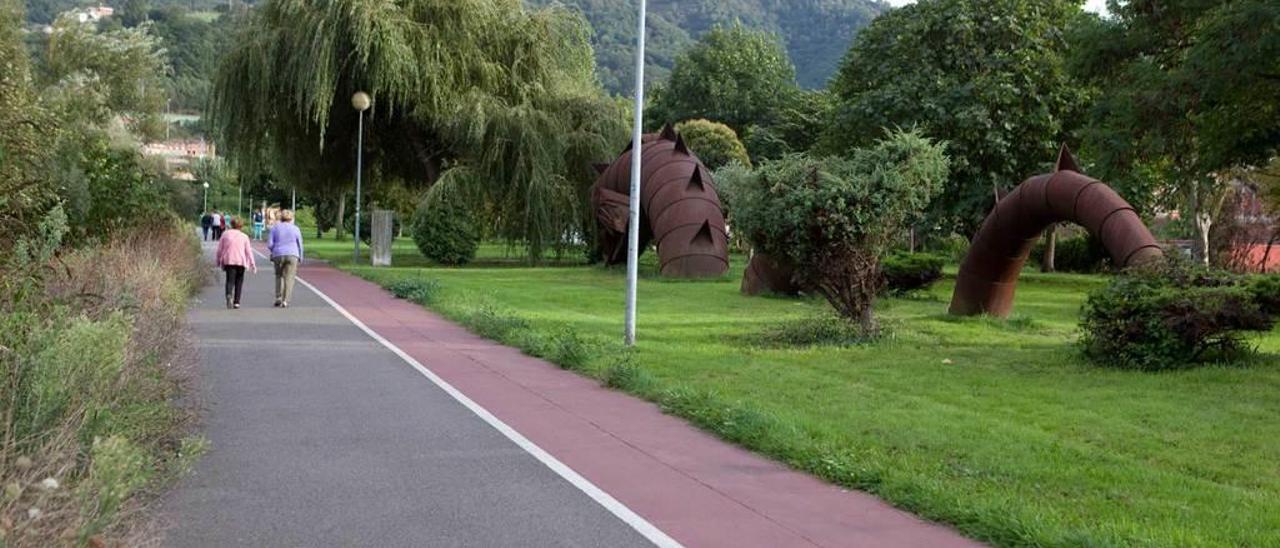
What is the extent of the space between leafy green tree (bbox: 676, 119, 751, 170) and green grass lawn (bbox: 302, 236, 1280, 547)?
47161 millimetres

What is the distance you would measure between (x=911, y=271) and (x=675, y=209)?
326 inches

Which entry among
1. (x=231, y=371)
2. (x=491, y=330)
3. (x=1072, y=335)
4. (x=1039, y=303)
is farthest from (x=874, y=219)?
(x=1039, y=303)

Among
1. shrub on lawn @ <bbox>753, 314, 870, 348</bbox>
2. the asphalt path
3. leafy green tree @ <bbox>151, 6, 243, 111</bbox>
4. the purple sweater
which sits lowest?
the asphalt path

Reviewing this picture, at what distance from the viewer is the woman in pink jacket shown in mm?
21156

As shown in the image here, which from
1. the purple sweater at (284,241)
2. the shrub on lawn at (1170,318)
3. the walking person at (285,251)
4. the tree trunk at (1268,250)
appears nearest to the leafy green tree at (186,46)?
the tree trunk at (1268,250)

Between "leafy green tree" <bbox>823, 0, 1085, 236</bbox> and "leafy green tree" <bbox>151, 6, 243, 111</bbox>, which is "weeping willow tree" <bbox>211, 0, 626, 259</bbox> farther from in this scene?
"leafy green tree" <bbox>151, 6, 243, 111</bbox>

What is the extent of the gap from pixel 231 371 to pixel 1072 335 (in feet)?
39.5

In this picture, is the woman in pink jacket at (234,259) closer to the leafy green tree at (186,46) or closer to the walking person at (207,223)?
the walking person at (207,223)

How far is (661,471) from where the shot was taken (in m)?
8.48

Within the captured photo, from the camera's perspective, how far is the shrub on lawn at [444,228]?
38.4m

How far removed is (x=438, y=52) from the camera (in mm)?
37594

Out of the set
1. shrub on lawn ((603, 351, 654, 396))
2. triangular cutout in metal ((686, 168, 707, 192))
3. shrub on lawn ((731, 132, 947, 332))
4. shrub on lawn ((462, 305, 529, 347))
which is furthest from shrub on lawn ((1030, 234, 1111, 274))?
shrub on lawn ((603, 351, 654, 396))

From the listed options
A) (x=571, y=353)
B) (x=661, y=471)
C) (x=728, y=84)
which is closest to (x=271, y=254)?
(x=571, y=353)

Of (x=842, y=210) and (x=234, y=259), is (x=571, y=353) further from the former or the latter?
(x=234, y=259)
